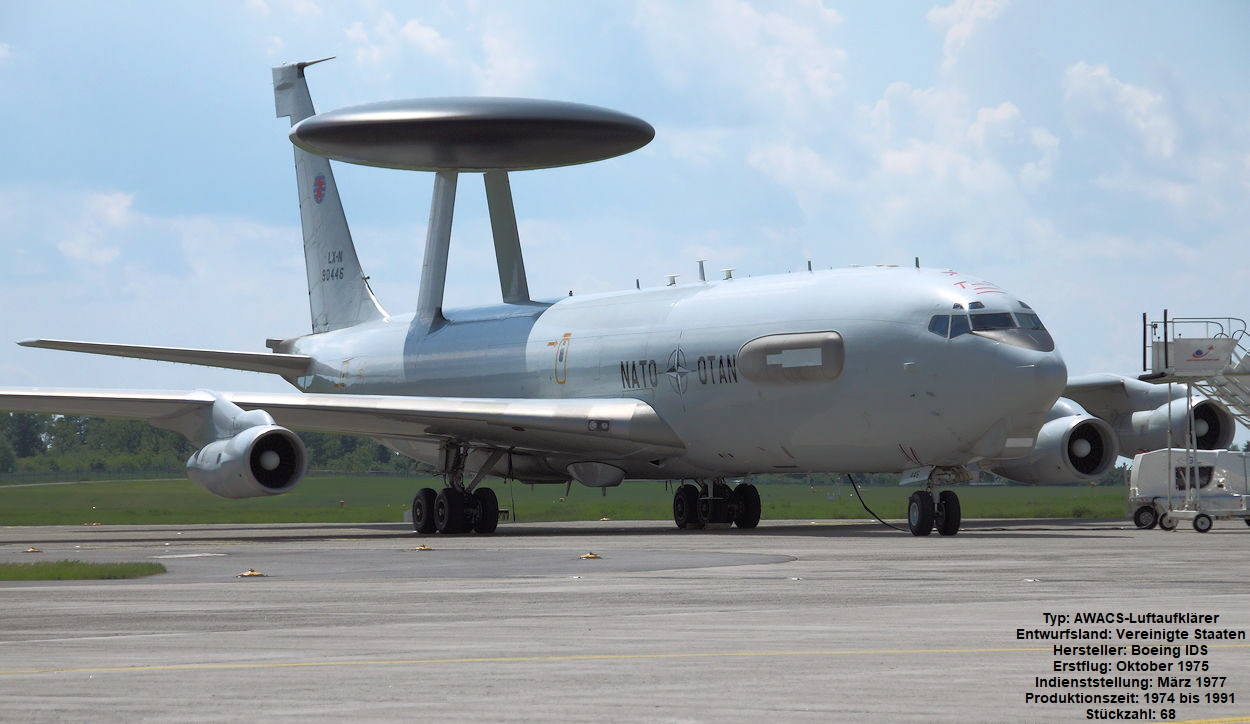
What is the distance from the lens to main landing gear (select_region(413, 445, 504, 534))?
98.2ft

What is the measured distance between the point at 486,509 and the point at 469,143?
1012 cm

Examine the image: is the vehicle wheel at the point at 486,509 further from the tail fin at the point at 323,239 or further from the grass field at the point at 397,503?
the tail fin at the point at 323,239

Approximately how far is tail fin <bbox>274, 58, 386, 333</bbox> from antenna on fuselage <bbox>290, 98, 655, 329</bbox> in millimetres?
2899

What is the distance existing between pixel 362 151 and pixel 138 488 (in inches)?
590

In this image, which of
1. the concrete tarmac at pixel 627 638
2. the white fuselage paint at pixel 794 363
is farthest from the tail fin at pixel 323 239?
the concrete tarmac at pixel 627 638

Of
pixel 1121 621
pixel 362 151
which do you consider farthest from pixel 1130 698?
pixel 362 151

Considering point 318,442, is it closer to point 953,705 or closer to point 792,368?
point 792,368

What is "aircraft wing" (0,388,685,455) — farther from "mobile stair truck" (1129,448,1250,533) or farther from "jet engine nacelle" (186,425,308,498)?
"mobile stair truck" (1129,448,1250,533)

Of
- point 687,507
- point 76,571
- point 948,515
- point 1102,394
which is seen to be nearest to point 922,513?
point 948,515

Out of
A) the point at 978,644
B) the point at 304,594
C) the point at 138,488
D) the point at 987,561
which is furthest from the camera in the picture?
the point at 138,488

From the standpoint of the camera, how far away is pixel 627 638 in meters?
9.83

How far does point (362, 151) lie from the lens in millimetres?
37531

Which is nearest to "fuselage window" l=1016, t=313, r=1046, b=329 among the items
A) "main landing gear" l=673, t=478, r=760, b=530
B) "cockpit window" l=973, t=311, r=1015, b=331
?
"cockpit window" l=973, t=311, r=1015, b=331

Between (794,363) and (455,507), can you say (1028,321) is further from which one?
(455,507)
